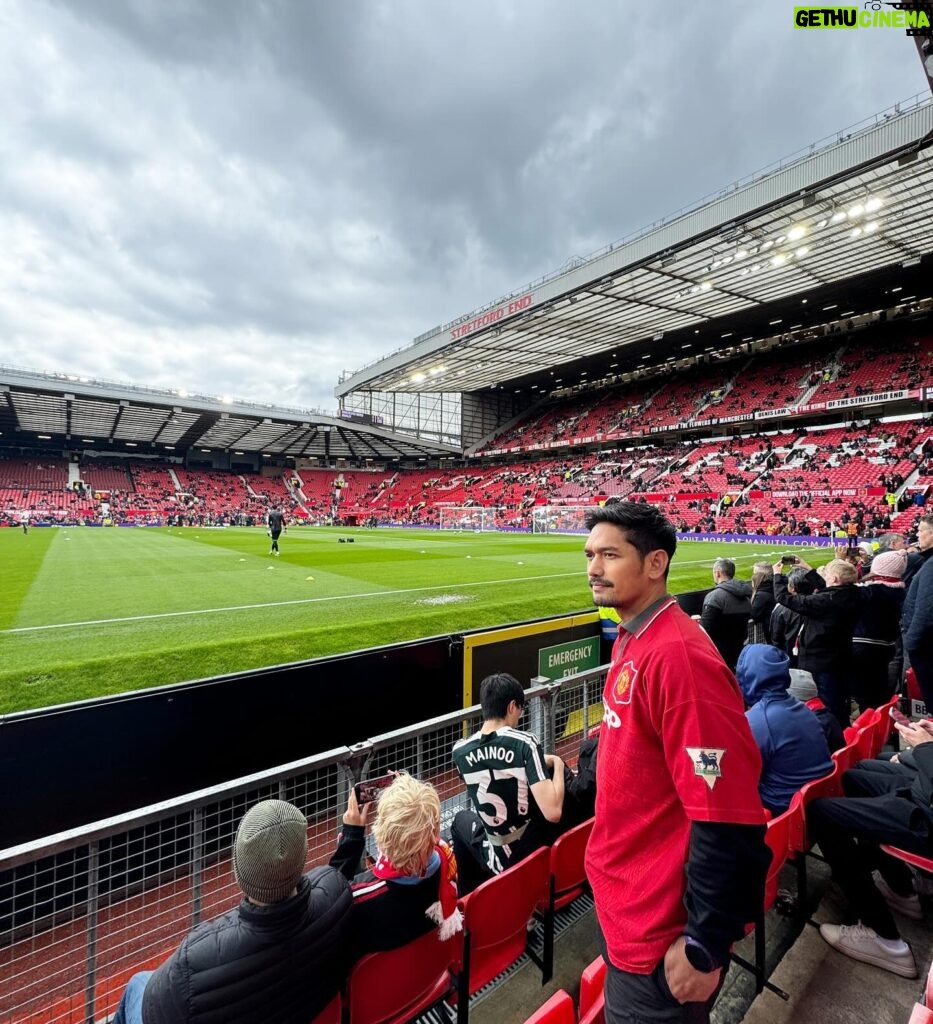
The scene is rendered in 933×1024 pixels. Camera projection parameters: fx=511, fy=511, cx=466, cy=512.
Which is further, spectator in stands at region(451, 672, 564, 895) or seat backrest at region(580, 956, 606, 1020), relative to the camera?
spectator in stands at region(451, 672, 564, 895)

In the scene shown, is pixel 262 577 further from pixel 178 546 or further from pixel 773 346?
pixel 773 346

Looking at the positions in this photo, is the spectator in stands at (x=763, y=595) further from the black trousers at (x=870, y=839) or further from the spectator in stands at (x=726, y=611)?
the black trousers at (x=870, y=839)

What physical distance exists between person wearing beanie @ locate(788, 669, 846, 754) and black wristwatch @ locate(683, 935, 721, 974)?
320 cm

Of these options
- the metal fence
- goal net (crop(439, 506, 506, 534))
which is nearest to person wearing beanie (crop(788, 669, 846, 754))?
the metal fence

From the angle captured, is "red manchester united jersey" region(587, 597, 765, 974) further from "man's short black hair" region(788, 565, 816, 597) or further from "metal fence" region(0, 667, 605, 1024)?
"man's short black hair" region(788, 565, 816, 597)

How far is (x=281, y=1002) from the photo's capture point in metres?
1.61

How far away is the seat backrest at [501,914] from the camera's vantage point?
226cm

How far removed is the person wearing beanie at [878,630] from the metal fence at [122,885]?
10.7 ft

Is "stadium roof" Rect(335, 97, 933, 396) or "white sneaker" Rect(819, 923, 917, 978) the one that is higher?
"stadium roof" Rect(335, 97, 933, 396)

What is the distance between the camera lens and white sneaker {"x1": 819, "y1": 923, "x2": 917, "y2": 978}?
8.44ft

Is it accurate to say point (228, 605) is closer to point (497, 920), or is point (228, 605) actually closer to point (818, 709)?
point (497, 920)

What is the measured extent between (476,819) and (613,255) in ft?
88.0

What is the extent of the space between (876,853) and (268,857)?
3290 mm

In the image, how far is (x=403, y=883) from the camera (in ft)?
6.32
